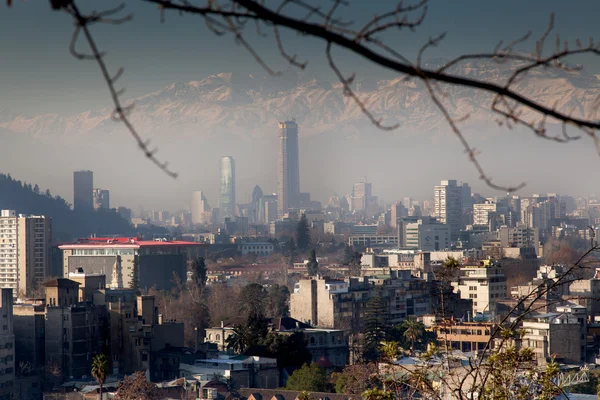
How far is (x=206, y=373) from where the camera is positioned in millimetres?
20609

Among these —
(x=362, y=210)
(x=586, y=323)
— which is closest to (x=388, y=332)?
(x=586, y=323)

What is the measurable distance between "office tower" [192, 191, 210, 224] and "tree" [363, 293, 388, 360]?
99.2 metres

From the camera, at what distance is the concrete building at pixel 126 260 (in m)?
45.5

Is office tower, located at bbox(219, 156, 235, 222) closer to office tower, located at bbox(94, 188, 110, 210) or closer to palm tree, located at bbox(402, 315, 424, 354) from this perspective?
office tower, located at bbox(94, 188, 110, 210)

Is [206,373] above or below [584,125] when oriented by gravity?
below

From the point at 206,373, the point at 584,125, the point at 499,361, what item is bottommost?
the point at 206,373

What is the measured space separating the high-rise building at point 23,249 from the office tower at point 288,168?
84532 mm

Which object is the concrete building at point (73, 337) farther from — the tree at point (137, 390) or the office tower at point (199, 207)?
the office tower at point (199, 207)

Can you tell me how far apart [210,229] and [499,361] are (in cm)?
9993

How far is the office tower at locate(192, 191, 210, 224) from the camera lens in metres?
127

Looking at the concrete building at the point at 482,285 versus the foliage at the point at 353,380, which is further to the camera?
the concrete building at the point at 482,285

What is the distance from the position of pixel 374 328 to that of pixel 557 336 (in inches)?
166

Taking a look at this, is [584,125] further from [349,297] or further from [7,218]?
[7,218]

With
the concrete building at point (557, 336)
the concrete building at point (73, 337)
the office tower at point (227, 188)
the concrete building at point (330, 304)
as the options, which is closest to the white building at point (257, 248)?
the concrete building at point (330, 304)
